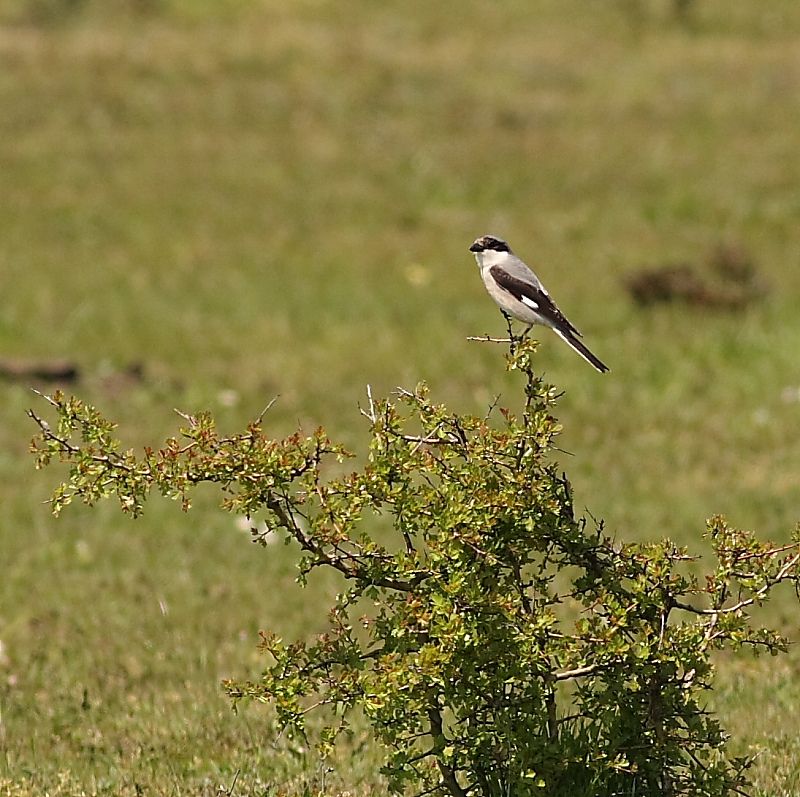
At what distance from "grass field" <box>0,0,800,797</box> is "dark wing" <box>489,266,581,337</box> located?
2379 millimetres

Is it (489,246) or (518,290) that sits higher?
(489,246)

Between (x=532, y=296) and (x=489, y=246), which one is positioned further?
(x=489, y=246)

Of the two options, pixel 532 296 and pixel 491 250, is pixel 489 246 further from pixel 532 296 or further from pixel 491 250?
pixel 532 296

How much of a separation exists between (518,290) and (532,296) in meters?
0.09

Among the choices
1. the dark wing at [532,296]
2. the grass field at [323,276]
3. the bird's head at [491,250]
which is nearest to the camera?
the dark wing at [532,296]

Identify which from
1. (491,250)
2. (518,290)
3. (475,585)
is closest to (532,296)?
(518,290)

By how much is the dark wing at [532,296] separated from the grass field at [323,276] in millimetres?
2379

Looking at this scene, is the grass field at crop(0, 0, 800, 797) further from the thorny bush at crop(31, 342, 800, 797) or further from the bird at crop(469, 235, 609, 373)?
the bird at crop(469, 235, 609, 373)

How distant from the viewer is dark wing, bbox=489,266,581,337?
7.85 meters

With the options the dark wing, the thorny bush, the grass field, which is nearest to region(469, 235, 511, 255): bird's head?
the dark wing

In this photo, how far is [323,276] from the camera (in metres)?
21.8

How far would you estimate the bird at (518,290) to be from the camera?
25.8 feet

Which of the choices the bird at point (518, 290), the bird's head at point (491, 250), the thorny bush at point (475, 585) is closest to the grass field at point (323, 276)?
the thorny bush at point (475, 585)

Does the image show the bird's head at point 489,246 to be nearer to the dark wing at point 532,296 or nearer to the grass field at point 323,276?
the dark wing at point 532,296
